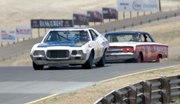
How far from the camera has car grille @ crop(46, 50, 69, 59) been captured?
21.9 meters

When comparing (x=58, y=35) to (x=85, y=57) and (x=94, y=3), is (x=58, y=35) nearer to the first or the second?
(x=85, y=57)

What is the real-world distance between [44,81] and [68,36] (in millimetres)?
5226

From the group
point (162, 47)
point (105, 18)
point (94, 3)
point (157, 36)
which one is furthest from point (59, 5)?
point (162, 47)

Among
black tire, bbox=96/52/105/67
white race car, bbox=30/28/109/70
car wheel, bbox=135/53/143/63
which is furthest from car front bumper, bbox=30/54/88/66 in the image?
car wheel, bbox=135/53/143/63

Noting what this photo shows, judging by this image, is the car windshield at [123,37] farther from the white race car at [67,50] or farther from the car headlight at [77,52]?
the car headlight at [77,52]

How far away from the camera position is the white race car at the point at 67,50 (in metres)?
21.8

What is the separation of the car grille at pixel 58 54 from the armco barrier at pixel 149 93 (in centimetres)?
604

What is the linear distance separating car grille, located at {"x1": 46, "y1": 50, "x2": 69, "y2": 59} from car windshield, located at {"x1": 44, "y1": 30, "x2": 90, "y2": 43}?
0.89 metres

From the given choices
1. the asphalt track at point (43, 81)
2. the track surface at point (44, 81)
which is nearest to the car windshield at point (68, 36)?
the asphalt track at point (43, 81)

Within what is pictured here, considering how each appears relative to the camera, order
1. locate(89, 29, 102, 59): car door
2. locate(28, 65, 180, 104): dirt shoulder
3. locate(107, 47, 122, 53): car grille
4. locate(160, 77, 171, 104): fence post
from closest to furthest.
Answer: locate(28, 65, 180, 104): dirt shoulder, locate(160, 77, 171, 104): fence post, locate(89, 29, 102, 59): car door, locate(107, 47, 122, 53): car grille

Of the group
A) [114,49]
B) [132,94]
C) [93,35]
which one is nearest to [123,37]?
[114,49]

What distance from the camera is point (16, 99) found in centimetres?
1455

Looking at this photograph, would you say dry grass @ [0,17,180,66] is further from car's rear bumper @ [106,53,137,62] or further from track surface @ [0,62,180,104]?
track surface @ [0,62,180,104]

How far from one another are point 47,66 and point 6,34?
53.5 m
